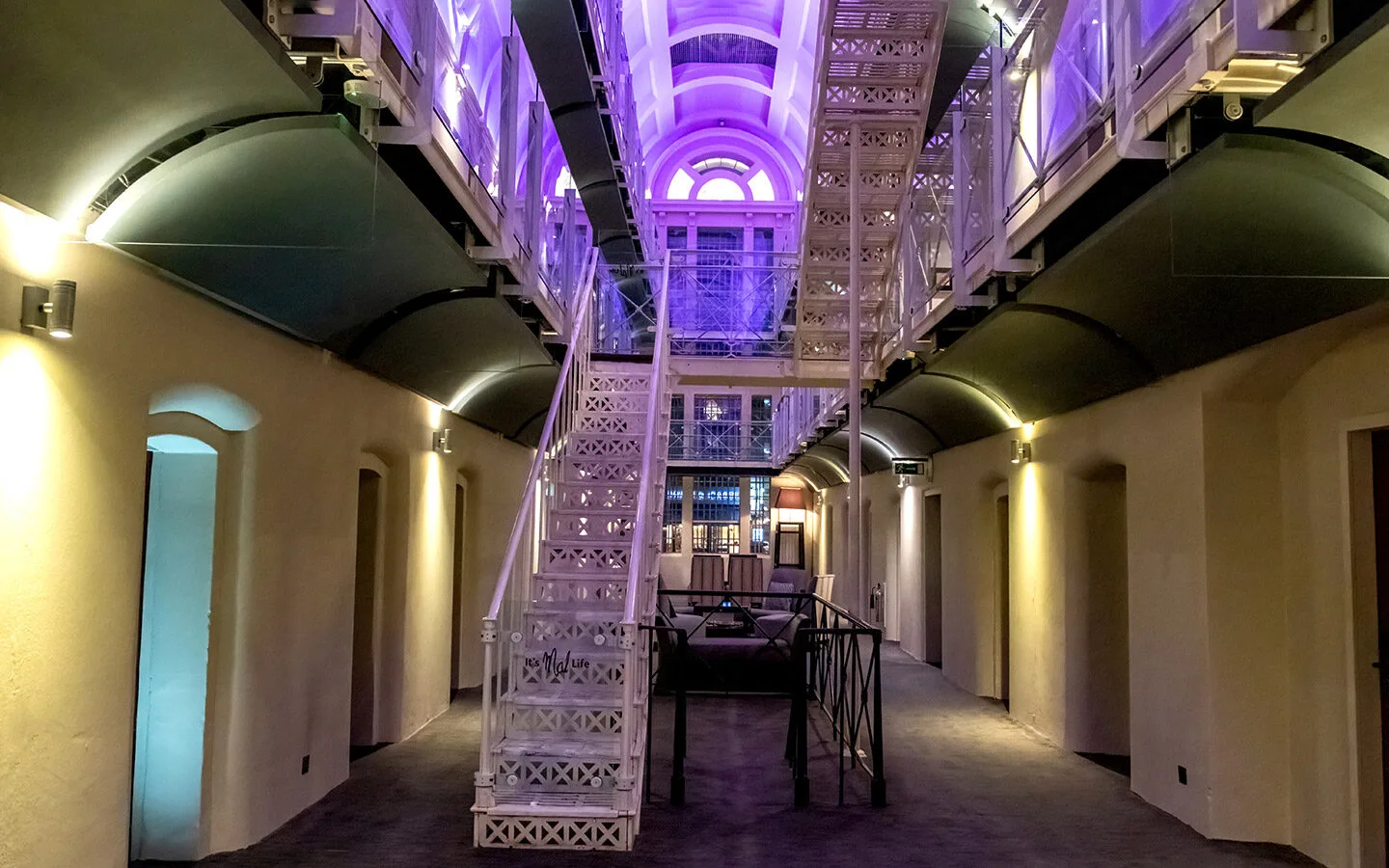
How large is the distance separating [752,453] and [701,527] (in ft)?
12.4

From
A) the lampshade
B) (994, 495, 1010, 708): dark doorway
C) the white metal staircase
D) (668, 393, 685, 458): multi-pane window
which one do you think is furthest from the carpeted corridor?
the lampshade

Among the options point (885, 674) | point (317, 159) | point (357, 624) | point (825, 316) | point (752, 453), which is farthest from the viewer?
point (752, 453)

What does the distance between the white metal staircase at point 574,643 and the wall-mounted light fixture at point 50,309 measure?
8.24ft

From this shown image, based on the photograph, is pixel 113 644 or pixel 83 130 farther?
pixel 113 644

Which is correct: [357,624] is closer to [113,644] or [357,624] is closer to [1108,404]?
[113,644]

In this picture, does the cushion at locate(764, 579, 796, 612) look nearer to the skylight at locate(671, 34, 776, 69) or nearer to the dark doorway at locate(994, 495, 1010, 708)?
the dark doorway at locate(994, 495, 1010, 708)

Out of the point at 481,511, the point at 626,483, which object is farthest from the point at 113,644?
the point at 481,511

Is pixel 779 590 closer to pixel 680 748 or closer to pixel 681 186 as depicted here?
pixel 680 748

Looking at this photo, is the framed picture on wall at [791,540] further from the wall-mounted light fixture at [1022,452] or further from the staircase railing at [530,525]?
the wall-mounted light fixture at [1022,452]

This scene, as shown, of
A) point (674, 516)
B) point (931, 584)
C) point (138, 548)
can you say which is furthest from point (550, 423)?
point (674, 516)

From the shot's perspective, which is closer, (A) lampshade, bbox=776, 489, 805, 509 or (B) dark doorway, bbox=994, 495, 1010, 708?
(B) dark doorway, bbox=994, 495, 1010, 708

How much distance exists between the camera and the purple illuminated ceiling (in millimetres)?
19062

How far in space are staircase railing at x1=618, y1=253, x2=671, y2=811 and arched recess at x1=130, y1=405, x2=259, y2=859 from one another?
2.09 m

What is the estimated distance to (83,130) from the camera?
3.37 metres
